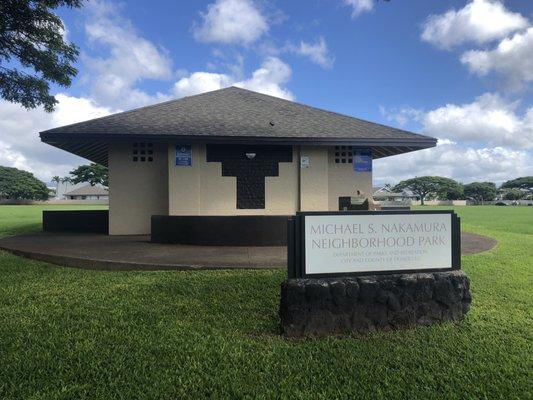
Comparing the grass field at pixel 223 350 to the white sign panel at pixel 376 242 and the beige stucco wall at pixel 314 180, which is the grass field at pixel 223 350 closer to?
the white sign panel at pixel 376 242

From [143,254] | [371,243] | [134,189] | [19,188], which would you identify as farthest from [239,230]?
[19,188]

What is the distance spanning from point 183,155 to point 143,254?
179 inches

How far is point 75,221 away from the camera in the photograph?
1468 centimetres

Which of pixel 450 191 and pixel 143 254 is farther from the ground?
pixel 450 191

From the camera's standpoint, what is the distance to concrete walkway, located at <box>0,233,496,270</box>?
737 centimetres

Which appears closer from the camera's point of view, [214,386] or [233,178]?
[214,386]

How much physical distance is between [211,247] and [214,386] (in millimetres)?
6530

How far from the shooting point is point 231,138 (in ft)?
38.0

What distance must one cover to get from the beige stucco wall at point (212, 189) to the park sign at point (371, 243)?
26.9 ft

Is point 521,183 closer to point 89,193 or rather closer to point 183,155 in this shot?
point 89,193

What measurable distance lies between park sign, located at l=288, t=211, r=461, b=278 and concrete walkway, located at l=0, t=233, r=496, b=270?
9.44 feet

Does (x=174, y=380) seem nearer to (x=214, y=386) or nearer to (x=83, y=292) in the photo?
(x=214, y=386)

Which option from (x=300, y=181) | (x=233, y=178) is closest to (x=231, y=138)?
(x=233, y=178)

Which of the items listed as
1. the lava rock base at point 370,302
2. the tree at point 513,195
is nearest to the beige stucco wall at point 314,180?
the lava rock base at point 370,302
